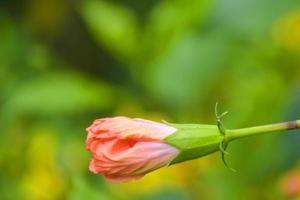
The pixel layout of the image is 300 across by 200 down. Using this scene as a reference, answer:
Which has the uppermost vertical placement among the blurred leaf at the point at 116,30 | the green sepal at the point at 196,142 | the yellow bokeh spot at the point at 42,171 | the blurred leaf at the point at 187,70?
the blurred leaf at the point at 116,30

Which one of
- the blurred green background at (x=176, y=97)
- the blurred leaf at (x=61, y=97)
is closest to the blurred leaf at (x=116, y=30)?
the blurred green background at (x=176, y=97)

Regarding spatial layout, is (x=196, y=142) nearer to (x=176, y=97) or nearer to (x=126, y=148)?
(x=126, y=148)

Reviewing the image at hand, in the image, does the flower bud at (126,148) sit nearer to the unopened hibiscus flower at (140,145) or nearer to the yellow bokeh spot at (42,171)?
the unopened hibiscus flower at (140,145)

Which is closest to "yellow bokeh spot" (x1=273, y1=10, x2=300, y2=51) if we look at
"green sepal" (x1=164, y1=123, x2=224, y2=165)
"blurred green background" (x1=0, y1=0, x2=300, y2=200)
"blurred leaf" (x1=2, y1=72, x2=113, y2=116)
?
"blurred green background" (x1=0, y1=0, x2=300, y2=200)

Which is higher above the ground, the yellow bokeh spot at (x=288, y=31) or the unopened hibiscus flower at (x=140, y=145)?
the unopened hibiscus flower at (x=140, y=145)

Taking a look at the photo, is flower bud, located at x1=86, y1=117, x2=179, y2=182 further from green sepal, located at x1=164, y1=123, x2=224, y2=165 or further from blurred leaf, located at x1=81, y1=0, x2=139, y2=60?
blurred leaf, located at x1=81, y1=0, x2=139, y2=60

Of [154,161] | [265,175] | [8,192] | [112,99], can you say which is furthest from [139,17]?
[154,161]
